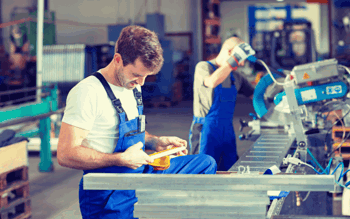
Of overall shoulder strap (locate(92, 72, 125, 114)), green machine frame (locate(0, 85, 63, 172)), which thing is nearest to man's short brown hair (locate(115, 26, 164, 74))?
overall shoulder strap (locate(92, 72, 125, 114))

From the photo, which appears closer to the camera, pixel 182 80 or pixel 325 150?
pixel 325 150

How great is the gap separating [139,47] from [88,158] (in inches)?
19.2

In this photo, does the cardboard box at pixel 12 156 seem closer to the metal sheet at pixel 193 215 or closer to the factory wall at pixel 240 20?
the metal sheet at pixel 193 215

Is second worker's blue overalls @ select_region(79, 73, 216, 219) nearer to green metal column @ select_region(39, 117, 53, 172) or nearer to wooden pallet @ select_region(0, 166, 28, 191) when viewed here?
wooden pallet @ select_region(0, 166, 28, 191)

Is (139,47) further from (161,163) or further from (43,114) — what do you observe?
(43,114)

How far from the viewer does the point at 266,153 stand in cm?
296

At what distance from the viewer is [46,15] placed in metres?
14.7

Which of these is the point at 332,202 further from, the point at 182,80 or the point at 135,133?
the point at 182,80

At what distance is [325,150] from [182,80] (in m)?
10.4

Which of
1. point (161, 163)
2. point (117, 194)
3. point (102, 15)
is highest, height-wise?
point (102, 15)

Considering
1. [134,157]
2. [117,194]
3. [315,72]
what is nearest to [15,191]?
[117,194]

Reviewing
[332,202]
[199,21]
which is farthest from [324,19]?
[332,202]

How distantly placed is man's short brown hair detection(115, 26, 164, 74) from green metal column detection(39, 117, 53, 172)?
12.5 feet

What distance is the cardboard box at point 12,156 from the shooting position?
3553mm
